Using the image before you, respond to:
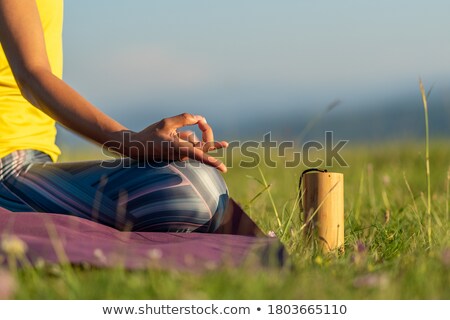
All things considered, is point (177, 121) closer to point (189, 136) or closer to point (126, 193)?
point (189, 136)

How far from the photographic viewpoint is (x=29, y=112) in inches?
124

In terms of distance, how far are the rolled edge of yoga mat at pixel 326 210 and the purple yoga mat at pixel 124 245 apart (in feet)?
1.02

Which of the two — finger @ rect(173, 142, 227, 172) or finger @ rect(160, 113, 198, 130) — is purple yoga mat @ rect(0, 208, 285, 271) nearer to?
finger @ rect(173, 142, 227, 172)

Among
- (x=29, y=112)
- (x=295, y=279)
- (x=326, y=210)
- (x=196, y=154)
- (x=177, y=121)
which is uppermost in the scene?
(x=29, y=112)

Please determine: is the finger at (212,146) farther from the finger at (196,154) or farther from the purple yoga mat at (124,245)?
the purple yoga mat at (124,245)

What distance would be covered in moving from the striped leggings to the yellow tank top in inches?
5.4

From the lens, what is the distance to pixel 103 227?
9.30 ft

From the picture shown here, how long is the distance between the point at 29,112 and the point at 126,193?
2.14 ft

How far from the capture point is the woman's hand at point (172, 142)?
8.71 ft

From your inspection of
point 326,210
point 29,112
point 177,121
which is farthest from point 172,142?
point 29,112

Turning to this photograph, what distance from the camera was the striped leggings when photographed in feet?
9.26

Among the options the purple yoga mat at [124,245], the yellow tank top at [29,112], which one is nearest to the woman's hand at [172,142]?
the purple yoga mat at [124,245]

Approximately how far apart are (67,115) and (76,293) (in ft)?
3.06
